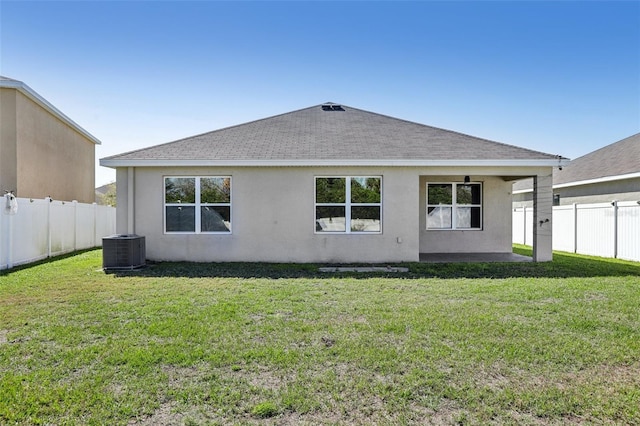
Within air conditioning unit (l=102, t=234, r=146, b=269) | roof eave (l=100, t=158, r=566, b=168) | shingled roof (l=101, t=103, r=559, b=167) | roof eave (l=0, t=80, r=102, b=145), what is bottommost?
air conditioning unit (l=102, t=234, r=146, b=269)

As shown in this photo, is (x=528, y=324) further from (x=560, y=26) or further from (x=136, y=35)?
(x=136, y=35)

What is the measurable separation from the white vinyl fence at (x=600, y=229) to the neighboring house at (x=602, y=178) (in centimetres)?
126

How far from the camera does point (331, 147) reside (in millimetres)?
12211

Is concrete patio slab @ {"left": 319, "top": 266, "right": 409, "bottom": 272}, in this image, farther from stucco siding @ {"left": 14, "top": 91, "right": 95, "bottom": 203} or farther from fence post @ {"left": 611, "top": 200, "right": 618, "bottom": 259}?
stucco siding @ {"left": 14, "top": 91, "right": 95, "bottom": 203}

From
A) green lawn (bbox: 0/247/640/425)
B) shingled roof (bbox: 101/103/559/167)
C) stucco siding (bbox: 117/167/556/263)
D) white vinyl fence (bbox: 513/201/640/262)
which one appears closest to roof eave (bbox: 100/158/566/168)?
shingled roof (bbox: 101/103/559/167)

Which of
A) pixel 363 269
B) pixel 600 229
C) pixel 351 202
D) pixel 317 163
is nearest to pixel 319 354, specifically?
pixel 363 269

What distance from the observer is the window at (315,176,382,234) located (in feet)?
38.5

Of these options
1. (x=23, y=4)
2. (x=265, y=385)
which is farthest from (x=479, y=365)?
(x=23, y=4)

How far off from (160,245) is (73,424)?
920 centimetres

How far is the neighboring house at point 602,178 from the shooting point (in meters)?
14.5

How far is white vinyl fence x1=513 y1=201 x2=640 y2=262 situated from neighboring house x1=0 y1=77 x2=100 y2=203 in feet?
70.6

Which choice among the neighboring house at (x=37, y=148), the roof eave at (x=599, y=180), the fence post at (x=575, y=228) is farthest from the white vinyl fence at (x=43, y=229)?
the roof eave at (x=599, y=180)

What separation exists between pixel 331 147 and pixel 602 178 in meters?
11.4

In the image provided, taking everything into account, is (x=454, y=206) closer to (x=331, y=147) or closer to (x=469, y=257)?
(x=469, y=257)
